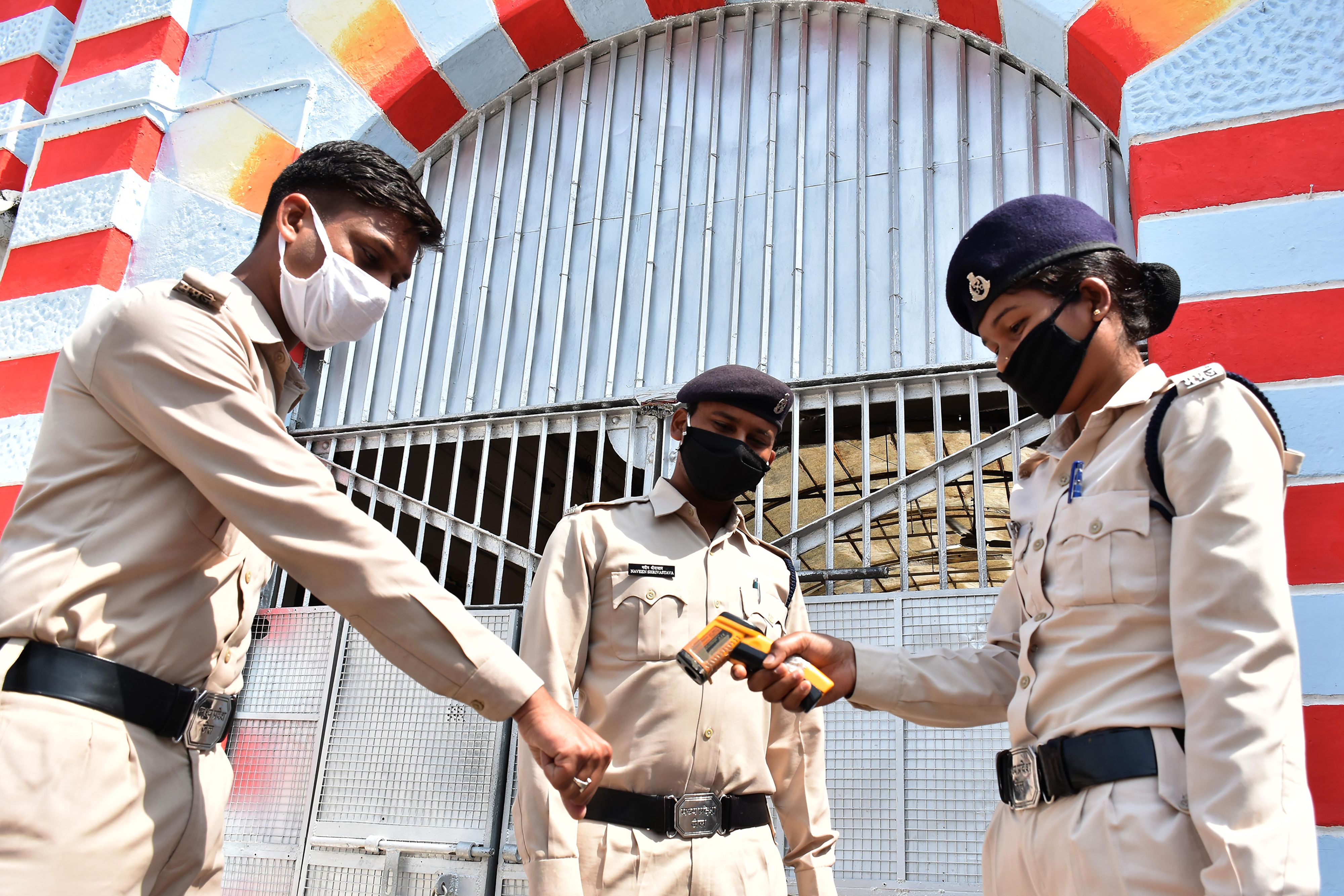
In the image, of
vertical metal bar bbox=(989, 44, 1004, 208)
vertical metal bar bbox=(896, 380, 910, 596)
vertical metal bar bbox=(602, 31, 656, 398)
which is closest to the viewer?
vertical metal bar bbox=(896, 380, 910, 596)

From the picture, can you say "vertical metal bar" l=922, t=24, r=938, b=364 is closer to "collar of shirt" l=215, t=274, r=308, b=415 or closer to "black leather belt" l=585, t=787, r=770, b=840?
"black leather belt" l=585, t=787, r=770, b=840

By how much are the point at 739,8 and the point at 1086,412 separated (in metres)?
3.30

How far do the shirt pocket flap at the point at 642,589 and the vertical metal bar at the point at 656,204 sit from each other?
1.63 metres

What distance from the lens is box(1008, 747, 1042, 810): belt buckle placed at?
63.7 inches

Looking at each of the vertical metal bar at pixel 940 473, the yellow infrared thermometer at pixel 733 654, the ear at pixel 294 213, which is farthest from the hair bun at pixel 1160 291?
the ear at pixel 294 213

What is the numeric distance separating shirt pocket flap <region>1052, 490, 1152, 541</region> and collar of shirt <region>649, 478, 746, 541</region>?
1.14 meters

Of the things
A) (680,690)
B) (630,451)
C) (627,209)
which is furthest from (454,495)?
(680,690)

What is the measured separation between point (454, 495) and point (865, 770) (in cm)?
192

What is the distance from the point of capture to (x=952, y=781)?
3168mm

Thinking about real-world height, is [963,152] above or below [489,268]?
above

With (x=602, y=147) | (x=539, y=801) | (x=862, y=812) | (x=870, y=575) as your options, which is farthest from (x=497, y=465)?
(x=539, y=801)

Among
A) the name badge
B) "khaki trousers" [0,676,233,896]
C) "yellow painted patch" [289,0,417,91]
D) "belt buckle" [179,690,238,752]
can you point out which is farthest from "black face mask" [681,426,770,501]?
"yellow painted patch" [289,0,417,91]

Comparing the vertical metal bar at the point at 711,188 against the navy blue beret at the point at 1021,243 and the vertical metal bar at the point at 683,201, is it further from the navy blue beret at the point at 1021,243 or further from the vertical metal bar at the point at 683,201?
the navy blue beret at the point at 1021,243

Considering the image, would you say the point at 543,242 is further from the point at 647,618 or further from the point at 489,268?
the point at 647,618
